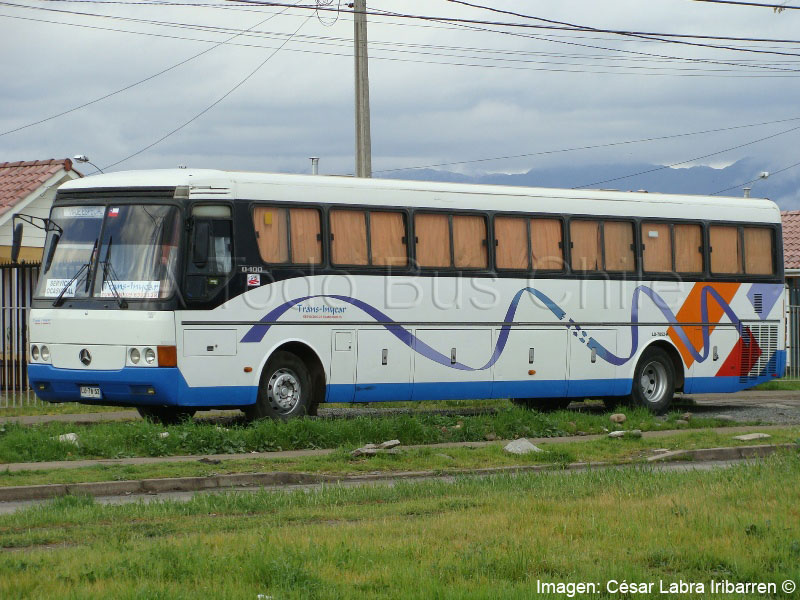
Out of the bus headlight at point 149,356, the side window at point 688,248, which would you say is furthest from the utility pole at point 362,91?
the bus headlight at point 149,356

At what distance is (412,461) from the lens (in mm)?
15477

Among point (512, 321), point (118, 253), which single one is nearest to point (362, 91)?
point (512, 321)

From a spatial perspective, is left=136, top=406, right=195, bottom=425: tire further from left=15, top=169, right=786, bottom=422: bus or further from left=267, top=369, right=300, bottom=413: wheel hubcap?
left=267, top=369, right=300, bottom=413: wheel hubcap

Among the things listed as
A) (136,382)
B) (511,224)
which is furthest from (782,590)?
(511,224)

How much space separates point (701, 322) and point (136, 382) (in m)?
11.0

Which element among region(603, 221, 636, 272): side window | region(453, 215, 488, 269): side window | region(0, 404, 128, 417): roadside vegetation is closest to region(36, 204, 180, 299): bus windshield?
region(0, 404, 128, 417): roadside vegetation

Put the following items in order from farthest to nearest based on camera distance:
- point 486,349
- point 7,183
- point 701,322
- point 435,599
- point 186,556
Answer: point 7,183
point 701,322
point 486,349
point 186,556
point 435,599

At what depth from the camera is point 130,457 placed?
1566cm

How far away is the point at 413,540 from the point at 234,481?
5.07m

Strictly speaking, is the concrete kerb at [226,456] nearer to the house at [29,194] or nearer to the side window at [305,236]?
the side window at [305,236]

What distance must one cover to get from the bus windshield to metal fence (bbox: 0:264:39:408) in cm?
419

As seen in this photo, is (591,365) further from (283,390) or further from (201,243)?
(201,243)

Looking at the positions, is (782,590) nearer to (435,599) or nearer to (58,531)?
(435,599)

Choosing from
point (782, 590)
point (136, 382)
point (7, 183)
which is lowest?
point (782, 590)
